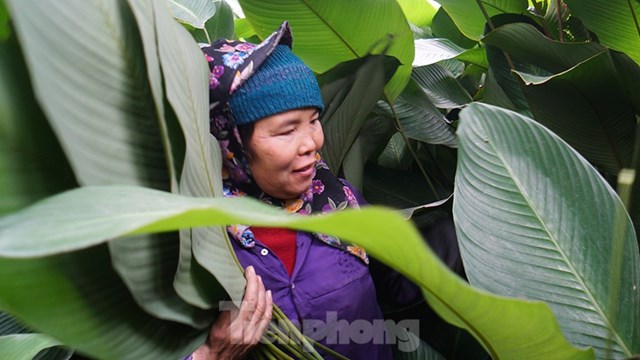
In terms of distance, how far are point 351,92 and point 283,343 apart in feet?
1.13

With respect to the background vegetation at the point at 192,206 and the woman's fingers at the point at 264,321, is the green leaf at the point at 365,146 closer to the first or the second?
the background vegetation at the point at 192,206

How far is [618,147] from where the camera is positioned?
79 cm

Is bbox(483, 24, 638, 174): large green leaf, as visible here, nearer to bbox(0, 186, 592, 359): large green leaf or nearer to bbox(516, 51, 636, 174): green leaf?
bbox(516, 51, 636, 174): green leaf

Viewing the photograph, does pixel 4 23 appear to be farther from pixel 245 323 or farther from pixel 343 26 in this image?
pixel 343 26

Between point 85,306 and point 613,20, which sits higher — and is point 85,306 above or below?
below

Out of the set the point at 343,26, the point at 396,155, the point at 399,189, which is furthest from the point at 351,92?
the point at 396,155

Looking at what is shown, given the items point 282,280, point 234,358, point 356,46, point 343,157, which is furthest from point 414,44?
point 234,358

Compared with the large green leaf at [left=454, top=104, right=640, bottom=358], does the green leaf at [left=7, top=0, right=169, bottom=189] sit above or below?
above

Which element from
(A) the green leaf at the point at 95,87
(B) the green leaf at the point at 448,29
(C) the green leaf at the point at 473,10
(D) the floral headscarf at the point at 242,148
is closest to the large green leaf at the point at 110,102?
(A) the green leaf at the point at 95,87

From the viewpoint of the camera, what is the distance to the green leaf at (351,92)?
84cm

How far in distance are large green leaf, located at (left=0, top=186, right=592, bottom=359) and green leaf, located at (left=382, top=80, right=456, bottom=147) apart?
49 cm

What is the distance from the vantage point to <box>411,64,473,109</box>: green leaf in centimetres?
101

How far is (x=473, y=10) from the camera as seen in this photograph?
1.00m

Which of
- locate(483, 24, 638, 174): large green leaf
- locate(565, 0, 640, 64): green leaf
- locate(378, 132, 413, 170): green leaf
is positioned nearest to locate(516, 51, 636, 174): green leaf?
locate(483, 24, 638, 174): large green leaf
